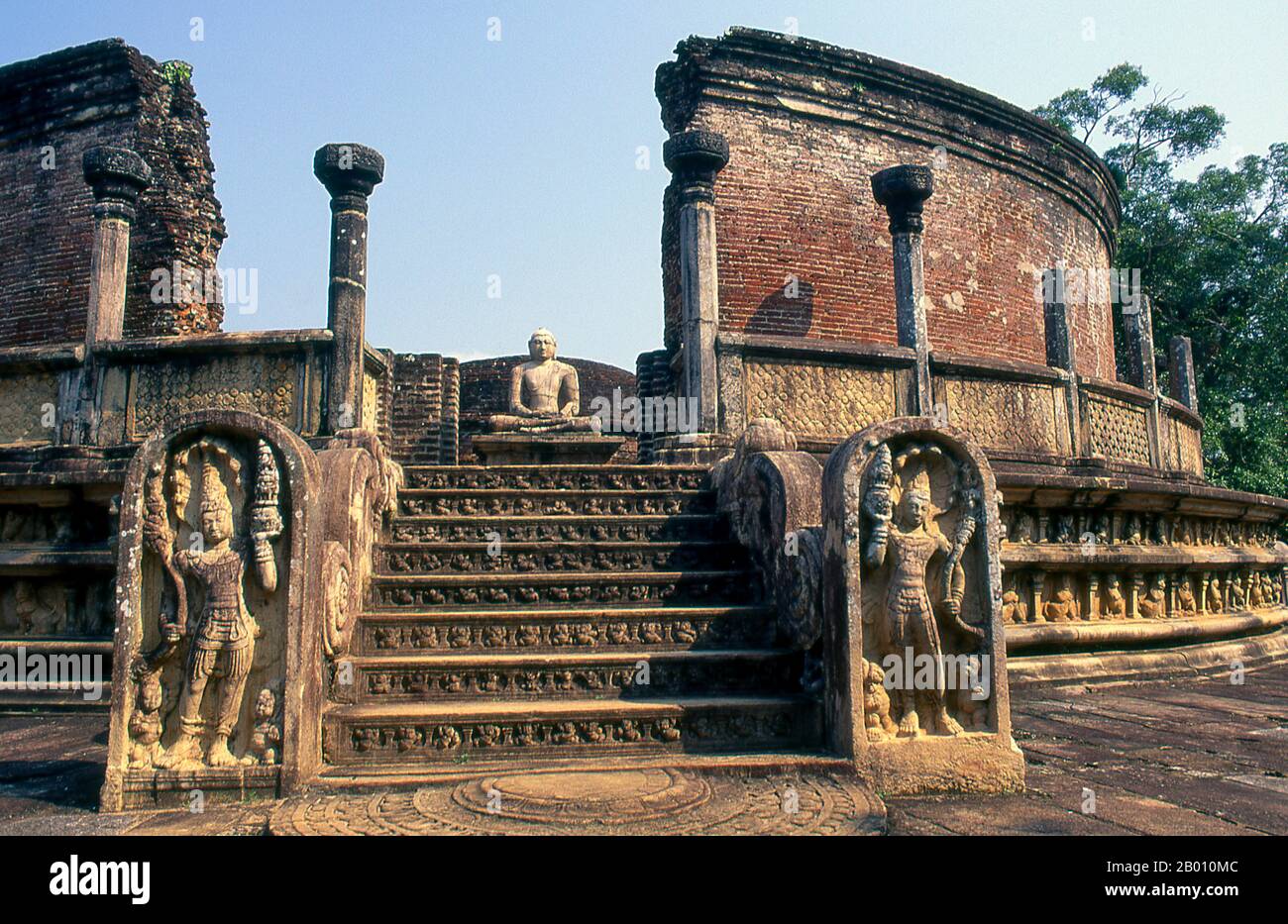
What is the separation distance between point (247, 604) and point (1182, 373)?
13.6 m

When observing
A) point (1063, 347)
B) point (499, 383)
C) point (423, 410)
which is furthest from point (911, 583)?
point (499, 383)

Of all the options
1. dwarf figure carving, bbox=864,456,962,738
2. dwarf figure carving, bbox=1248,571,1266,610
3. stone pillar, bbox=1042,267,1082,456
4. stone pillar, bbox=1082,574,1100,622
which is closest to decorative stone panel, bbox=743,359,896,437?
stone pillar, bbox=1042,267,1082,456

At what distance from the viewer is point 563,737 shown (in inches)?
152

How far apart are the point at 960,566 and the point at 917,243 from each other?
5.16 m

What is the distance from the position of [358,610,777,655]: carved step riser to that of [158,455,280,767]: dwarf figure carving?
36.2 inches

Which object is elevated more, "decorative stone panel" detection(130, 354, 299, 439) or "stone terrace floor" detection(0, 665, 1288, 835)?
"decorative stone panel" detection(130, 354, 299, 439)

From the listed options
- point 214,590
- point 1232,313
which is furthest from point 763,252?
point 1232,313

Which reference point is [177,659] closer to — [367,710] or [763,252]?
[367,710]

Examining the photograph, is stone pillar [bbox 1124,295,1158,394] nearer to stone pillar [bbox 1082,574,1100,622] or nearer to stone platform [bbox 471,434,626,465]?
stone pillar [bbox 1082,574,1100,622]

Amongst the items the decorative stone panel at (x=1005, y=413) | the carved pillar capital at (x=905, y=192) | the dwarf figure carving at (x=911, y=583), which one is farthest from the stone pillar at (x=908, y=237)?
the dwarf figure carving at (x=911, y=583)

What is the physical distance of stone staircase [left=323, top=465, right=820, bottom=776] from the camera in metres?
3.82

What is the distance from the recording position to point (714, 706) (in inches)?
155

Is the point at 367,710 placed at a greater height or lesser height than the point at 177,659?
lesser

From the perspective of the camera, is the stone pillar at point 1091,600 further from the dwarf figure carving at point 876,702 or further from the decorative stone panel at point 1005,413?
the dwarf figure carving at point 876,702
